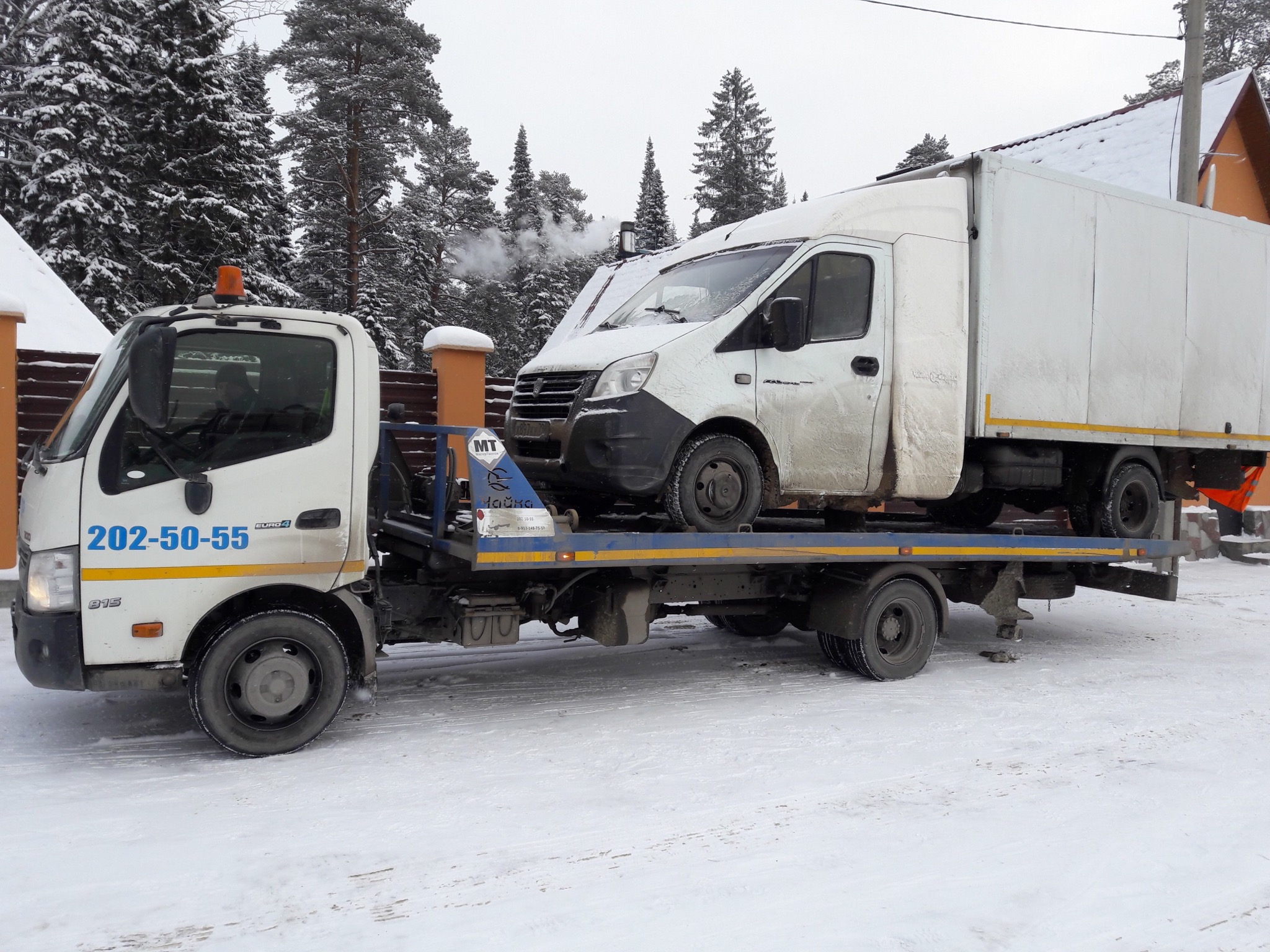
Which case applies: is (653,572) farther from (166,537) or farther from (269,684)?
(166,537)

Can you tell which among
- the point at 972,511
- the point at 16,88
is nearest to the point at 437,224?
the point at 16,88

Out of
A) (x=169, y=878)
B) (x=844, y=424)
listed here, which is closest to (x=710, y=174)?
(x=844, y=424)

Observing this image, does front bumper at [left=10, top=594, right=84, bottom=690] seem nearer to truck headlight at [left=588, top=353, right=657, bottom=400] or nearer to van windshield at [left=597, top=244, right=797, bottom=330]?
truck headlight at [left=588, top=353, right=657, bottom=400]

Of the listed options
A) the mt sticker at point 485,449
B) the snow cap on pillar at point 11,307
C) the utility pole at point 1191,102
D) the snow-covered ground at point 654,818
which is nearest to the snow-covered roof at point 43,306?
the snow cap on pillar at point 11,307

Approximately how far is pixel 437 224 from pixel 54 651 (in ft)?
119

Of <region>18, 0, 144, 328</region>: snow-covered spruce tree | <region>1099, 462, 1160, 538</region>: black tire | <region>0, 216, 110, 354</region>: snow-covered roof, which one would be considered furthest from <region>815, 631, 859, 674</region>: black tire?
<region>18, 0, 144, 328</region>: snow-covered spruce tree

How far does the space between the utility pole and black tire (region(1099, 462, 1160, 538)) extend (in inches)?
225

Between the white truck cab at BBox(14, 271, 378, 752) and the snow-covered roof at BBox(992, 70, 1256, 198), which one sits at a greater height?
the snow-covered roof at BBox(992, 70, 1256, 198)

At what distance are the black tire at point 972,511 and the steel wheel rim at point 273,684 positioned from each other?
590cm

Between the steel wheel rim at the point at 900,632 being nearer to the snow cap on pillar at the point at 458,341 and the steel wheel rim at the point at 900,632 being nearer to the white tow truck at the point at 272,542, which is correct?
the white tow truck at the point at 272,542

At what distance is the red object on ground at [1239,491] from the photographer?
9.33 meters

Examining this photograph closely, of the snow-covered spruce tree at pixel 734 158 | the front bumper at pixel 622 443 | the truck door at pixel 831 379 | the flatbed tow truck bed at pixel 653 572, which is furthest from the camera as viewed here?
the snow-covered spruce tree at pixel 734 158

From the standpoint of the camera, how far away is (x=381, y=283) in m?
32.3

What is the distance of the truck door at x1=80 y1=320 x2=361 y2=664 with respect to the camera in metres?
4.55
